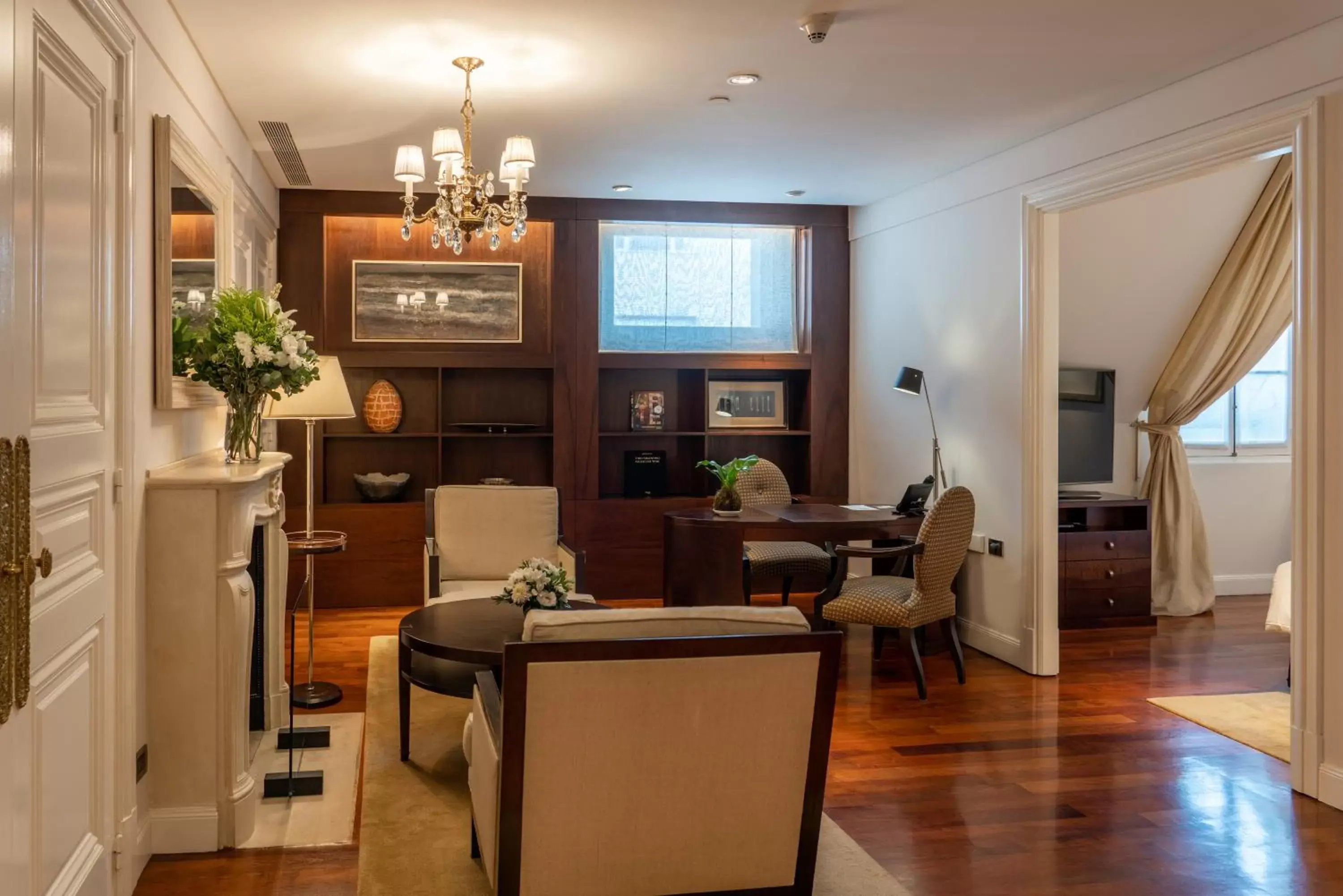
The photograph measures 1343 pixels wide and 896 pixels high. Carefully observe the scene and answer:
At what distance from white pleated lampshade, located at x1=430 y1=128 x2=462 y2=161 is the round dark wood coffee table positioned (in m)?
1.73

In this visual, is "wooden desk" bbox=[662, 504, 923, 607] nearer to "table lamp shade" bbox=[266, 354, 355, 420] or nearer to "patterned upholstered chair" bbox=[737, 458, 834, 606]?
"patterned upholstered chair" bbox=[737, 458, 834, 606]

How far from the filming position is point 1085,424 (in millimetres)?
7191

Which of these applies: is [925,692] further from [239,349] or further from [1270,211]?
[1270,211]

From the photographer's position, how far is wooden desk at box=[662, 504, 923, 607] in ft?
18.5

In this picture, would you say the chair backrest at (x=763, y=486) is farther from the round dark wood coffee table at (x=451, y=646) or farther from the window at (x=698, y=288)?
the round dark wood coffee table at (x=451, y=646)

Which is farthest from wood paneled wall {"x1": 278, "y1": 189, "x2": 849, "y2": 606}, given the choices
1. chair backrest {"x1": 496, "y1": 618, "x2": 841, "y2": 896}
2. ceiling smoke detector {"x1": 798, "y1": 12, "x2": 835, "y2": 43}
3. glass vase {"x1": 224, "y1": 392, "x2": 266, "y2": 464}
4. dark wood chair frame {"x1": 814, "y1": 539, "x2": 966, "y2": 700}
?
chair backrest {"x1": 496, "y1": 618, "x2": 841, "y2": 896}

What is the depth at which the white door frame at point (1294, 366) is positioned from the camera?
382 centimetres

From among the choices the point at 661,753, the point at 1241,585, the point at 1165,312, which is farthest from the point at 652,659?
the point at 1241,585

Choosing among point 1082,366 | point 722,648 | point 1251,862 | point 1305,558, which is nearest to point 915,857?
point 1251,862

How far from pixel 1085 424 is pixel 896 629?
2.60 m

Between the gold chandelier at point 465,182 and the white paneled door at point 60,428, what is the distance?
1474mm

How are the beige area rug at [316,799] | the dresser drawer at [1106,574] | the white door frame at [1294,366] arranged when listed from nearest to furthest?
the beige area rug at [316,799] < the white door frame at [1294,366] < the dresser drawer at [1106,574]

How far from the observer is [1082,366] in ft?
23.7

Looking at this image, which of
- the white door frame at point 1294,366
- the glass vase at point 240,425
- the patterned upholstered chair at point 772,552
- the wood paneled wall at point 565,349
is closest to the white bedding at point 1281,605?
the white door frame at point 1294,366
